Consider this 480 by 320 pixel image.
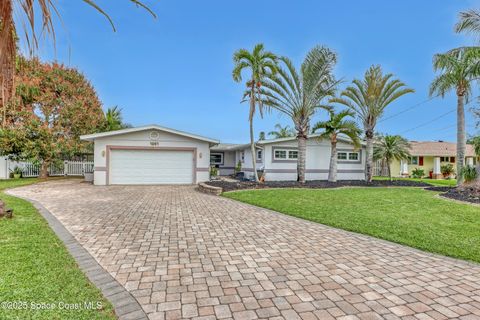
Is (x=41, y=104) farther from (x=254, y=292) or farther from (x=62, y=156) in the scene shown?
(x=254, y=292)

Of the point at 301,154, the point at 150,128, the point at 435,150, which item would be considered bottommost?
the point at 301,154

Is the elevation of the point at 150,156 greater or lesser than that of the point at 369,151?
lesser

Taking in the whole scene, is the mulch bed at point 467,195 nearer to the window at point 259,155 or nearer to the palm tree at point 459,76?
the palm tree at point 459,76

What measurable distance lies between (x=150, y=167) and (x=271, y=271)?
12.9 m

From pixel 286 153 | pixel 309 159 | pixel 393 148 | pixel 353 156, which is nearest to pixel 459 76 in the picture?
pixel 393 148

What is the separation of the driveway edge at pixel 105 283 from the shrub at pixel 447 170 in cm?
2854

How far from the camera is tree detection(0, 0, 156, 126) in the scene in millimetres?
1417

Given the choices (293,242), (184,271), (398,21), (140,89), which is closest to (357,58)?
(398,21)

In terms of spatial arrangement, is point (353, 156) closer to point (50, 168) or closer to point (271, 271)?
point (271, 271)

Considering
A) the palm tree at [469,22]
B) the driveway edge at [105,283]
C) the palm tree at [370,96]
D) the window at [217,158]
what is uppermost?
the palm tree at [469,22]

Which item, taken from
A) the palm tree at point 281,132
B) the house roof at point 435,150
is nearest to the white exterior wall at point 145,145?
the house roof at point 435,150

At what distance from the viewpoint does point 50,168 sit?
19359 mm

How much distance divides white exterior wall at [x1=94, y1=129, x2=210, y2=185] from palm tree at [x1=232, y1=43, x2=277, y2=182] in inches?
157

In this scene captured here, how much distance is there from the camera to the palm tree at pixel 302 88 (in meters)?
13.4
